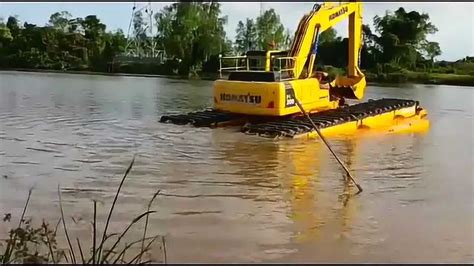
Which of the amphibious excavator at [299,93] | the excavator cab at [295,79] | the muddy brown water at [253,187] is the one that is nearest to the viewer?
the muddy brown water at [253,187]

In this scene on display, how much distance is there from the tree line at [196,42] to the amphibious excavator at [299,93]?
3126 cm

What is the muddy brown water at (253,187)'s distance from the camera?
8.13 metres

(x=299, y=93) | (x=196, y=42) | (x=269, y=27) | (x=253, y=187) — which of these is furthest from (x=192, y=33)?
(x=253, y=187)

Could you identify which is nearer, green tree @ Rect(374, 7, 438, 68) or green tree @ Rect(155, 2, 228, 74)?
green tree @ Rect(374, 7, 438, 68)

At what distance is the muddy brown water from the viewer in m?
8.13

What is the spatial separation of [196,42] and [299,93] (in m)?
46.8

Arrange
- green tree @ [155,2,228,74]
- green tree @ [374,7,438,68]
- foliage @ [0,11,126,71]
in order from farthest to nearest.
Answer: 1. foliage @ [0,11,126,71]
2. green tree @ [155,2,228,74]
3. green tree @ [374,7,438,68]

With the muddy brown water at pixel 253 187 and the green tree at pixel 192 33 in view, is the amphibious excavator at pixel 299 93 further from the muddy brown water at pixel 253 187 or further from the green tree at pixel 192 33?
the green tree at pixel 192 33

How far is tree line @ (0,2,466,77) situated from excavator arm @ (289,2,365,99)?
102 ft

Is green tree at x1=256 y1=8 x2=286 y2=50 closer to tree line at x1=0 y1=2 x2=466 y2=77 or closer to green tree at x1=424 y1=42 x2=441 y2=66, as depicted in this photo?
tree line at x1=0 y1=2 x2=466 y2=77

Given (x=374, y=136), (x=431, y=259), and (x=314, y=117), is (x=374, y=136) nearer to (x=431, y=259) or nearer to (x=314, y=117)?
(x=314, y=117)

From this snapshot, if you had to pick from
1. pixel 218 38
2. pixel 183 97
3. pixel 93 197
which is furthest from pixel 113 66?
pixel 93 197

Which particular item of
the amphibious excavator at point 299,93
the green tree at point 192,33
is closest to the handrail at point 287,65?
the amphibious excavator at point 299,93

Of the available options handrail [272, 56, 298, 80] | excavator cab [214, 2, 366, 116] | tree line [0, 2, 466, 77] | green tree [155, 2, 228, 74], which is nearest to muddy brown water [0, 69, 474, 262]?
excavator cab [214, 2, 366, 116]
